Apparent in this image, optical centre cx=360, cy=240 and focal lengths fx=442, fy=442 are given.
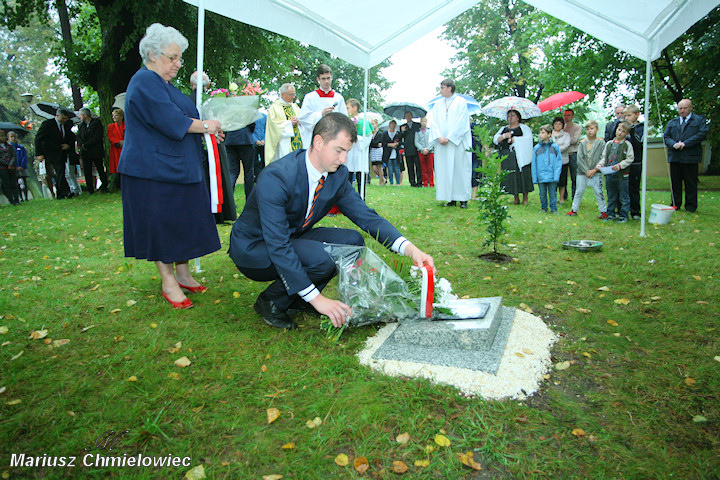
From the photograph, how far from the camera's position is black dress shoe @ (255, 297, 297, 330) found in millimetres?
3377

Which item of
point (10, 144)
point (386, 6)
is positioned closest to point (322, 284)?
point (386, 6)

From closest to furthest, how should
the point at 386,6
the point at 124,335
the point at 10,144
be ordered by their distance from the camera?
the point at 124,335 → the point at 386,6 → the point at 10,144

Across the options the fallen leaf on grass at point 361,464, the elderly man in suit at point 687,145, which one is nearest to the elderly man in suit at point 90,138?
the fallen leaf on grass at point 361,464

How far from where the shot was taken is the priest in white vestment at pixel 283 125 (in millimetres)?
7805

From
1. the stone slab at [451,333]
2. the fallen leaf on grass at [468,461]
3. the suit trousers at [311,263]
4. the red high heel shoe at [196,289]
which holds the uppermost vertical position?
the suit trousers at [311,263]

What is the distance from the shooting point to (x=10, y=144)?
12.4 m

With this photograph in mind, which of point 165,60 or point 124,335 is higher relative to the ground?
point 165,60

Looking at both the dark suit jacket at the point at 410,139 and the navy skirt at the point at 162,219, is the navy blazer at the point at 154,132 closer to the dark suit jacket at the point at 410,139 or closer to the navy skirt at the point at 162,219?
the navy skirt at the point at 162,219

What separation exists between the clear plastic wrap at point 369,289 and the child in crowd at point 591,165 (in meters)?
6.15

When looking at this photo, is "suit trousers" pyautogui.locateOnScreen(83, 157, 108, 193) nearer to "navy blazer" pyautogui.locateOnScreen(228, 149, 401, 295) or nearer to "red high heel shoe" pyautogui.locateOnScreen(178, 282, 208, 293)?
"red high heel shoe" pyautogui.locateOnScreen(178, 282, 208, 293)

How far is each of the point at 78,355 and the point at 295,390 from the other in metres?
1.55

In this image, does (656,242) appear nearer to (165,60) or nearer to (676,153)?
(676,153)

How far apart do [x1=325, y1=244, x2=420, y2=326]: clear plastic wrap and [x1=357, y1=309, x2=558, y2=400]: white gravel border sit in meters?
0.20

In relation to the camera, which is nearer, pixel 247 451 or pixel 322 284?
pixel 247 451
